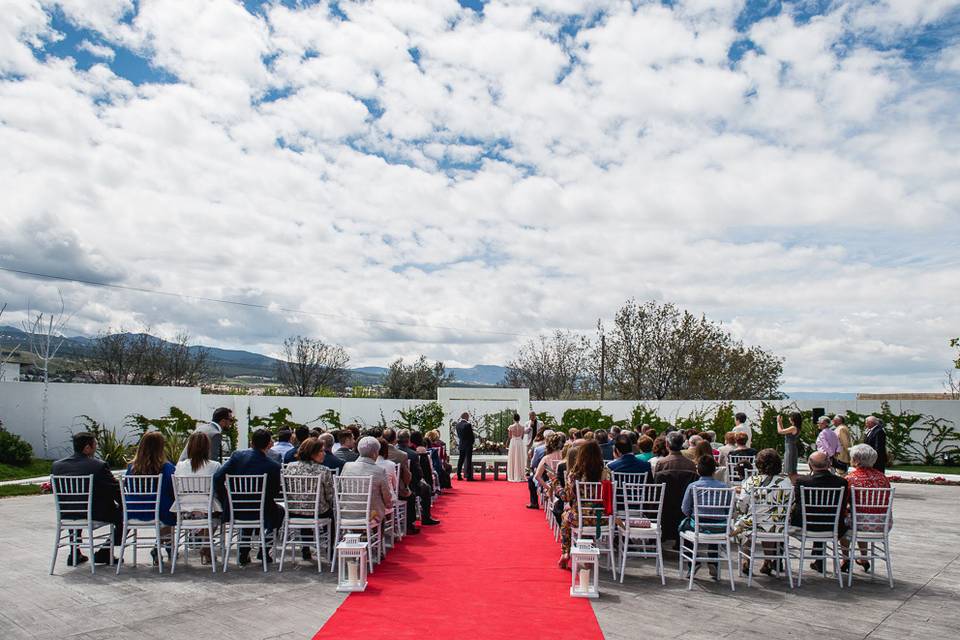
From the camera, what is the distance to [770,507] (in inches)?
284

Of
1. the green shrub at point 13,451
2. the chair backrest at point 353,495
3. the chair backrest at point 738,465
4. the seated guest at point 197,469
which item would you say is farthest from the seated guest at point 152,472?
the green shrub at point 13,451

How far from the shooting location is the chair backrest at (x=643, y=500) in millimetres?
7480

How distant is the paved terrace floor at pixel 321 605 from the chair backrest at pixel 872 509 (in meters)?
0.54

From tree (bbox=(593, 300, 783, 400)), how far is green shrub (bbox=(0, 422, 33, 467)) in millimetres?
23539

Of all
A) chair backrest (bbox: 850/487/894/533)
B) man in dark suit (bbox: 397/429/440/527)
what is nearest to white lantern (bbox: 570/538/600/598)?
chair backrest (bbox: 850/487/894/533)

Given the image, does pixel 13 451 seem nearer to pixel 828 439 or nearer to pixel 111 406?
pixel 111 406

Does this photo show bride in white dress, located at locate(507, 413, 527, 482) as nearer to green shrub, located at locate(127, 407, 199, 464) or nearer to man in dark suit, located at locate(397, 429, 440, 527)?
man in dark suit, located at locate(397, 429, 440, 527)

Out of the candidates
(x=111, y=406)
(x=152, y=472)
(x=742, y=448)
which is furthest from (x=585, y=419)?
(x=152, y=472)

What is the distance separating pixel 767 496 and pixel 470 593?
3015 millimetres

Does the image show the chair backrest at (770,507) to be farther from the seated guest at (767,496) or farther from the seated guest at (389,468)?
the seated guest at (389,468)

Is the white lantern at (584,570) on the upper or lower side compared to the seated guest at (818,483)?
lower

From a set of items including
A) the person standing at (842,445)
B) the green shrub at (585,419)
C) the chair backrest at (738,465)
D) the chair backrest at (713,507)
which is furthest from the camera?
the green shrub at (585,419)

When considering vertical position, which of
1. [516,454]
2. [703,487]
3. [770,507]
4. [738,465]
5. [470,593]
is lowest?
[470,593]

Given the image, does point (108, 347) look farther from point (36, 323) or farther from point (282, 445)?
point (282, 445)
